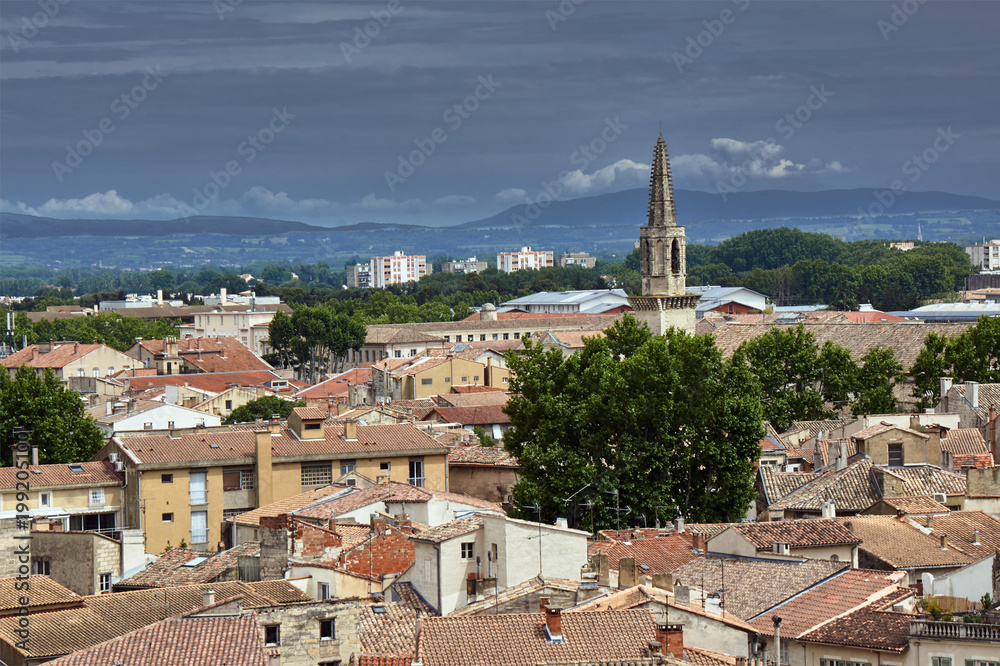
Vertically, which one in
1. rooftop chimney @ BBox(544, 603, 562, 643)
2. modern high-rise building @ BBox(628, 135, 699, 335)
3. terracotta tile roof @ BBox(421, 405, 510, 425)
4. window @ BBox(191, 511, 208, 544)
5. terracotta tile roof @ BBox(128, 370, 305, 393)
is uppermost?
modern high-rise building @ BBox(628, 135, 699, 335)

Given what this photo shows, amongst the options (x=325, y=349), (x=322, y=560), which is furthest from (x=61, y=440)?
(x=325, y=349)

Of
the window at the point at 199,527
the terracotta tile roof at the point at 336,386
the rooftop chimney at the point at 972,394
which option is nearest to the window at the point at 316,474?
the window at the point at 199,527

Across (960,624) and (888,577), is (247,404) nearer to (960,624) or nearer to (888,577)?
(888,577)

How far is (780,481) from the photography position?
39.5m

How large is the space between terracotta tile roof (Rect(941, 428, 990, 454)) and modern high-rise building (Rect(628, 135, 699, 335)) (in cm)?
2503

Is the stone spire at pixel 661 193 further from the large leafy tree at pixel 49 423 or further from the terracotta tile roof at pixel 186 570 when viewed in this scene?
the terracotta tile roof at pixel 186 570

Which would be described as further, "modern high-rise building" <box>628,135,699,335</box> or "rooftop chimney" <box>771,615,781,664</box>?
"modern high-rise building" <box>628,135,699,335</box>

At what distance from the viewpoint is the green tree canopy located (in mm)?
61809

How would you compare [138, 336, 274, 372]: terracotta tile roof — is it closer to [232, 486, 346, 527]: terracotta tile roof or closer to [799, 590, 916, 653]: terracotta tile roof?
[232, 486, 346, 527]: terracotta tile roof

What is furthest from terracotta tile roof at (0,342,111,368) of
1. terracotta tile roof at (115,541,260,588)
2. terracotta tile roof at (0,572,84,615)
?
terracotta tile roof at (0,572,84,615)

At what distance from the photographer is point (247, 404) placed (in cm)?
6531

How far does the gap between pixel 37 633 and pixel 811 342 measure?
47.0 meters

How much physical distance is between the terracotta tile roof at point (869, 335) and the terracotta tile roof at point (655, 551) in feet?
129

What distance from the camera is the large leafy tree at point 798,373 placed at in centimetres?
5862
